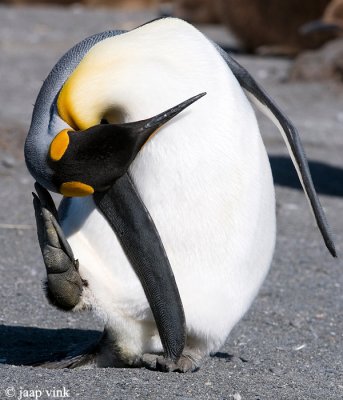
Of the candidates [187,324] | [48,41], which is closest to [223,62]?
[187,324]

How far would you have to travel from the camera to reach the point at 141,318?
3576mm

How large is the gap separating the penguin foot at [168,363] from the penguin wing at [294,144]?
649 millimetres

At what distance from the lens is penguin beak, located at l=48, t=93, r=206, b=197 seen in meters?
3.27

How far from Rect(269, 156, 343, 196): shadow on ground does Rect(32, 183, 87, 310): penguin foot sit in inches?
177

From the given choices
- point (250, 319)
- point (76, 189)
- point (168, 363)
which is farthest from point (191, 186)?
point (250, 319)

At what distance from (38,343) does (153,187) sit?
111 cm

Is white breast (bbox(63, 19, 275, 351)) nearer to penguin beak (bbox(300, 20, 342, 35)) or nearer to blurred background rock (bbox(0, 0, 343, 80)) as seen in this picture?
penguin beak (bbox(300, 20, 342, 35))

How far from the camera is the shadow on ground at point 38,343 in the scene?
3964 mm

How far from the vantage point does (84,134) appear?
329 centimetres

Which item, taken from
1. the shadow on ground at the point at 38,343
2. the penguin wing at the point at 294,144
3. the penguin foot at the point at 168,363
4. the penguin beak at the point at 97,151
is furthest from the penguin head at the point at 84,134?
the shadow on ground at the point at 38,343

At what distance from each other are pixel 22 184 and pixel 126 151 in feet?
13.4

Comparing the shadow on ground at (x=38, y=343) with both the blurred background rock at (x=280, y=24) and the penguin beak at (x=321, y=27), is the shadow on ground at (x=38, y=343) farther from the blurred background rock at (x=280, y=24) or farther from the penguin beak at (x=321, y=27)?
the blurred background rock at (x=280, y=24)

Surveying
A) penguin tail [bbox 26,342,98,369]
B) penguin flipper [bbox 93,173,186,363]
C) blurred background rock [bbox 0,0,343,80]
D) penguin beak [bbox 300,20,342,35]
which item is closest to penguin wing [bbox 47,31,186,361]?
penguin flipper [bbox 93,173,186,363]

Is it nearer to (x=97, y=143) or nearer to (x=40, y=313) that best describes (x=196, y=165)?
(x=97, y=143)
